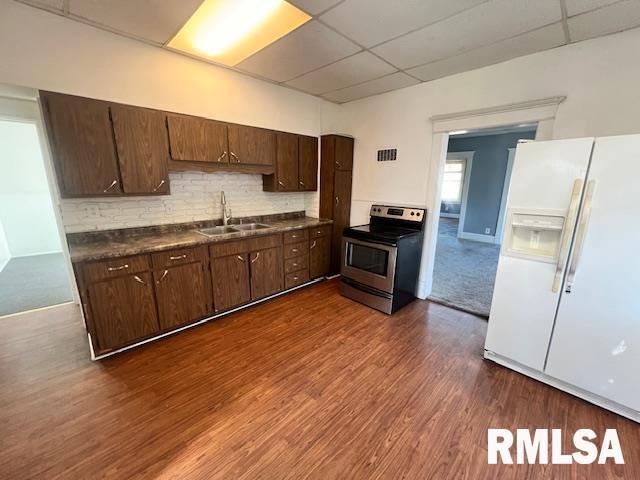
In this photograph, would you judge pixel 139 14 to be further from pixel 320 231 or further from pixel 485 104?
pixel 485 104

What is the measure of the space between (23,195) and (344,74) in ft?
20.3

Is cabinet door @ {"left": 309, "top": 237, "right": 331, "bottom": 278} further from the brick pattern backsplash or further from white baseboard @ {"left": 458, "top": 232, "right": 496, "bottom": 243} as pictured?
white baseboard @ {"left": 458, "top": 232, "right": 496, "bottom": 243}

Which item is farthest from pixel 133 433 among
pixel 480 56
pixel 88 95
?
pixel 480 56

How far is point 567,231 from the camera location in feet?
6.00

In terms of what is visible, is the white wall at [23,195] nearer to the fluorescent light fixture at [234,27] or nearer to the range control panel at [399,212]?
the fluorescent light fixture at [234,27]


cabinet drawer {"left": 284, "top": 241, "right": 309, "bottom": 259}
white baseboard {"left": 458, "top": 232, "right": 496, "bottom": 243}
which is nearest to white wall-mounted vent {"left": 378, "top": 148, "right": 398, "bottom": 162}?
cabinet drawer {"left": 284, "top": 241, "right": 309, "bottom": 259}

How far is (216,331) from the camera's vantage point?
2729 mm

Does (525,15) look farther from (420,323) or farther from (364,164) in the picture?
(420,323)

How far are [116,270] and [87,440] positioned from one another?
1185 millimetres

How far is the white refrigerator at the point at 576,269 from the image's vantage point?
1685mm

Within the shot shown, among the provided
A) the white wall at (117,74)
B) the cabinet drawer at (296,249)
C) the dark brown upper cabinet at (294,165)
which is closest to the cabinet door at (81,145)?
the white wall at (117,74)

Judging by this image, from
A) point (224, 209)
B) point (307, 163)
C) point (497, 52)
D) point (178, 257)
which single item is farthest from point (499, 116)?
point (178, 257)

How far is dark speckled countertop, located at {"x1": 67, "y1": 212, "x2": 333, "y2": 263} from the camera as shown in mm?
2172

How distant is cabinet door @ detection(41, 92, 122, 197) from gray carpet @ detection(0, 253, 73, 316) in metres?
2.07
